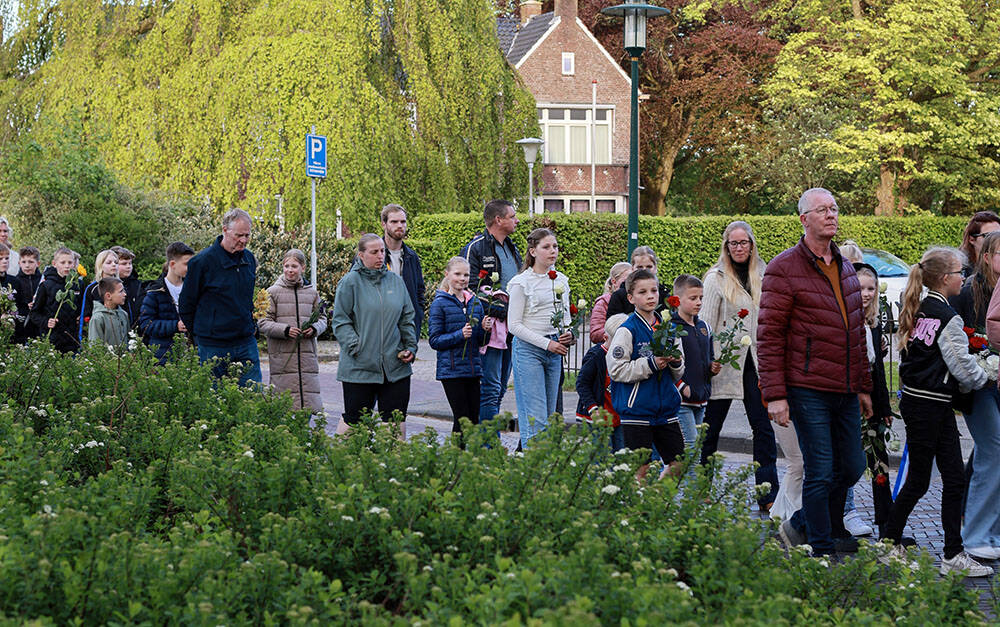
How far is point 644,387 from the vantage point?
270 inches

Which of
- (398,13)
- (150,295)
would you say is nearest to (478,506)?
(150,295)

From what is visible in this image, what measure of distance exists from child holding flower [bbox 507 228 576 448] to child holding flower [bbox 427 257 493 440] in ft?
1.74

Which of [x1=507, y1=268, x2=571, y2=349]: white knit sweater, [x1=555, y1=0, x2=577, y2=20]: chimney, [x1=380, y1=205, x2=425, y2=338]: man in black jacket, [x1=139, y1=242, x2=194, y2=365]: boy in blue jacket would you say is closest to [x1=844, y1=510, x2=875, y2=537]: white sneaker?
[x1=507, y1=268, x2=571, y2=349]: white knit sweater

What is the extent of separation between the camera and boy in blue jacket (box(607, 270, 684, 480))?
6.81m

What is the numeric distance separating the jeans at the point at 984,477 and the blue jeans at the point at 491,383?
12.5 feet

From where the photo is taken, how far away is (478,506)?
12.1ft

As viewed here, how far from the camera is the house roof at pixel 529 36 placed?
44688mm

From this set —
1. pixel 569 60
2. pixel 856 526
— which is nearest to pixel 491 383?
pixel 856 526

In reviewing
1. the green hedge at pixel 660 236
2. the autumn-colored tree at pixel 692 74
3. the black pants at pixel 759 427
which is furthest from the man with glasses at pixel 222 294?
the autumn-colored tree at pixel 692 74

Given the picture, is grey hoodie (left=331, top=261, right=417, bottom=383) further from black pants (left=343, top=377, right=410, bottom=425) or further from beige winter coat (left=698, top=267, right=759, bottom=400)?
beige winter coat (left=698, top=267, right=759, bottom=400)

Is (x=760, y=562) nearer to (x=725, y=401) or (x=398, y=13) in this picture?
(x=725, y=401)

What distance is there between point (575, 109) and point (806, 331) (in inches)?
1595

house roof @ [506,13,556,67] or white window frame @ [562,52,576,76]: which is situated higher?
house roof @ [506,13,556,67]

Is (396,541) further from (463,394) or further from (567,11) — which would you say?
(567,11)
